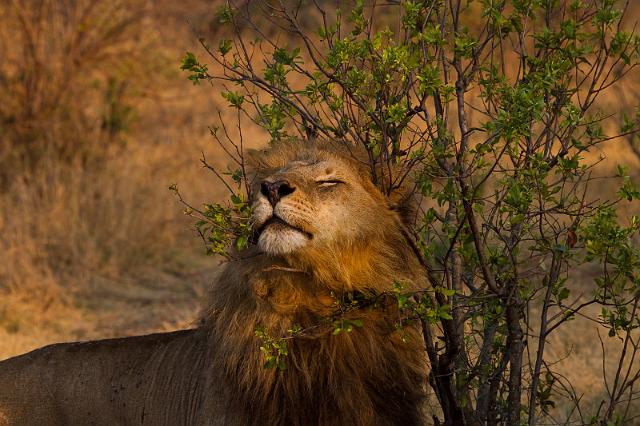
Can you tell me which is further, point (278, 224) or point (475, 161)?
point (475, 161)

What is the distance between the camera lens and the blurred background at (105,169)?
8734mm

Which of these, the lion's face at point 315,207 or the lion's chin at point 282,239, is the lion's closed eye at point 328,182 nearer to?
the lion's face at point 315,207

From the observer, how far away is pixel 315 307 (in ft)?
14.2

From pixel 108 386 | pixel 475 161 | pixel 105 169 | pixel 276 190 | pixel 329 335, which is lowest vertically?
pixel 108 386

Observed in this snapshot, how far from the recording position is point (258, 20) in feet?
55.2

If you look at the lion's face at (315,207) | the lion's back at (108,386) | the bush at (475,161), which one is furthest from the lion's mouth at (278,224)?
the lion's back at (108,386)

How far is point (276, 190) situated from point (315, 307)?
21.0 inches

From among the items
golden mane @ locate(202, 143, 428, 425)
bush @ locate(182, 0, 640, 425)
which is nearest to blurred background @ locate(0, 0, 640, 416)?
bush @ locate(182, 0, 640, 425)

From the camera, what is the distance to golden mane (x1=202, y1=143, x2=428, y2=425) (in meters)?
4.30

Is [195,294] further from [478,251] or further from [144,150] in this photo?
[478,251]

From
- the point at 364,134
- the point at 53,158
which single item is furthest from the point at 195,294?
the point at 364,134

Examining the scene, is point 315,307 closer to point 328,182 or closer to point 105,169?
point 328,182

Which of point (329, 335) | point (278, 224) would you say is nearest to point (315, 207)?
point (278, 224)

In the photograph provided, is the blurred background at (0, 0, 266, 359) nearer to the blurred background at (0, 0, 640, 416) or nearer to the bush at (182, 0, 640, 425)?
the blurred background at (0, 0, 640, 416)
